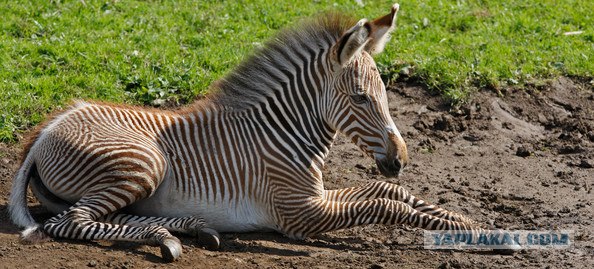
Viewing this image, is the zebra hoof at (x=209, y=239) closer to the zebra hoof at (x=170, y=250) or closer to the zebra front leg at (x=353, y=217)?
the zebra hoof at (x=170, y=250)

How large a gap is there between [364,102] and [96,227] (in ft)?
9.39

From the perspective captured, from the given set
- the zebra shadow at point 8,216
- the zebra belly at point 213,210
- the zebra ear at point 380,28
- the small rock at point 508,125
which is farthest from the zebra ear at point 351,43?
the small rock at point 508,125

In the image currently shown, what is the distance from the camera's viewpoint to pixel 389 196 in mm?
9938

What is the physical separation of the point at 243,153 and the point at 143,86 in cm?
349

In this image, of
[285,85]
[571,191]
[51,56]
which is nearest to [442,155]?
[571,191]

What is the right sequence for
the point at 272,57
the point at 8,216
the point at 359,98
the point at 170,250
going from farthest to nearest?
the point at 272,57
the point at 8,216
the point at 359,98
the point at 170,250

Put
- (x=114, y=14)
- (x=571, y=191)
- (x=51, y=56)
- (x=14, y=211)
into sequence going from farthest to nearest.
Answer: (x=114, y=14), (x=51, y=56), (x=571, y=191), (x=14, y=211)

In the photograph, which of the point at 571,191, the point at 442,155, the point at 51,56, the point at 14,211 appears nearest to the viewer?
the point at 14,211

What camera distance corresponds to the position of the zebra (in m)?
8.98

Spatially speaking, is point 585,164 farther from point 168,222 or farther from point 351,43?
point 168,222

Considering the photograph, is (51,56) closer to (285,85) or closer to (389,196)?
(285,85)

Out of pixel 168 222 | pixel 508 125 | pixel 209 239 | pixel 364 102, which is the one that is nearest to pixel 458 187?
pixel 508 125

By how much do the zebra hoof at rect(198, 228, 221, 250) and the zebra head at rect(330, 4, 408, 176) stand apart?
1.68 m

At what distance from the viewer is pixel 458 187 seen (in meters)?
11.2
